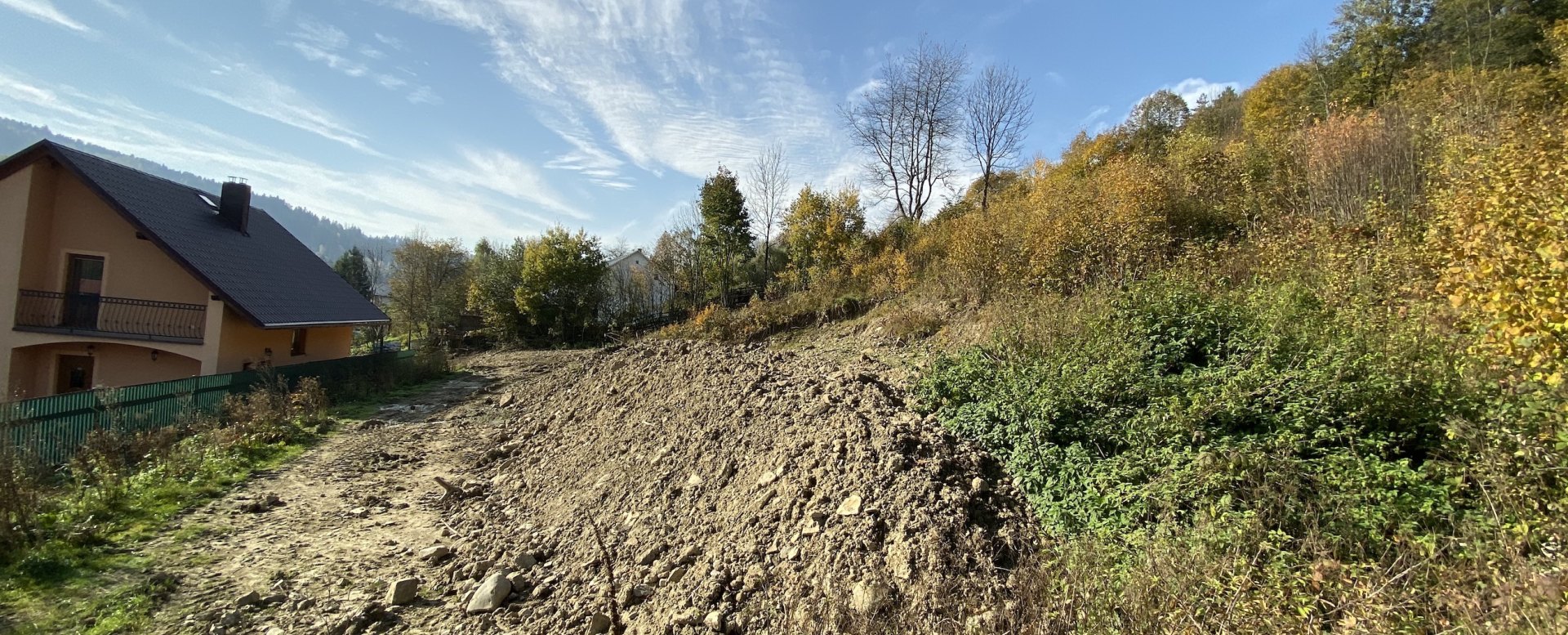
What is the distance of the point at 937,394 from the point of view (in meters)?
5.73

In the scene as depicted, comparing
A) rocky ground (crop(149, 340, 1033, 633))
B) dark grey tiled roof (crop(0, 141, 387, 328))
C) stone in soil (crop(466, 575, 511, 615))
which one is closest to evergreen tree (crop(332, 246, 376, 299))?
dark grey tiled roof (crop(0, 141, 387, 328))

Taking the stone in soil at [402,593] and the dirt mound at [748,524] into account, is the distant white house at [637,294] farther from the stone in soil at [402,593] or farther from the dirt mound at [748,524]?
the stone in soil at [402,593]

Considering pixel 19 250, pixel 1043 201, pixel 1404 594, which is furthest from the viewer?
pixel 19 250

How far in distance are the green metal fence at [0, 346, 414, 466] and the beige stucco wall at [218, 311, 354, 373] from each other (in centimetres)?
191

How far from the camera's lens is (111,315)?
13.4 meters

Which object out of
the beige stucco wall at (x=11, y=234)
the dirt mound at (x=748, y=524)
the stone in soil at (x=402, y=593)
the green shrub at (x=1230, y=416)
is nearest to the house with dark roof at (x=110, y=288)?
the beige stucco wall at (x=11, y=234)

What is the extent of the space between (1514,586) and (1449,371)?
7.30 ft

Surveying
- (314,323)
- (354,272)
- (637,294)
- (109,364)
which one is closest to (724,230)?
(637,294)

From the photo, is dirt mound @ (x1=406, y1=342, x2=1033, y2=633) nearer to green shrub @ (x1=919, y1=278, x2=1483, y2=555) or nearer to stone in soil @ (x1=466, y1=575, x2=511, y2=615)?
stone in soil @ (x1=466, y1=575, x2=511, y2=615)

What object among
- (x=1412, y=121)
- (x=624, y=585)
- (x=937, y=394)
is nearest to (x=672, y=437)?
(x=624, y=585)

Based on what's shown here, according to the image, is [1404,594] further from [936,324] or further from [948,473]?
[936,324]

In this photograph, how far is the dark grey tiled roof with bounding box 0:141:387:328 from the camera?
Result: 42.4 ft

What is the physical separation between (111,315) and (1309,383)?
2144 centimetres

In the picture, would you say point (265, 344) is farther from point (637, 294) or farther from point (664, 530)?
point (664, 530)
